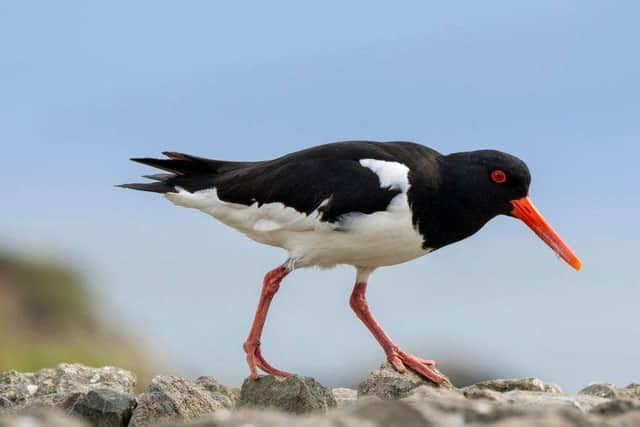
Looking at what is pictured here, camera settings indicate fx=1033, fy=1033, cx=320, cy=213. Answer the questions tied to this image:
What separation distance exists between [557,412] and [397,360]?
199 inches

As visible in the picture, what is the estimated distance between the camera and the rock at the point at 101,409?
8.06 m

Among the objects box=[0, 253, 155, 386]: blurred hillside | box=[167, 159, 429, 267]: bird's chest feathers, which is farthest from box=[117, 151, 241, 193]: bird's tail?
box=[0, 253, 155, 386]: blurred hillside

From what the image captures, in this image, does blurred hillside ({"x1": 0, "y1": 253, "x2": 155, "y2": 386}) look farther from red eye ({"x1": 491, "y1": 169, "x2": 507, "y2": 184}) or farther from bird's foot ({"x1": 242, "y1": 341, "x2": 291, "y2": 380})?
red eye ({"x1": 491, "y1": 169, "x2": 507, "y2": 184})

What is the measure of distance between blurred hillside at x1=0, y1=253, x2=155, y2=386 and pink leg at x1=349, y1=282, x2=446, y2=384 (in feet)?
32.2

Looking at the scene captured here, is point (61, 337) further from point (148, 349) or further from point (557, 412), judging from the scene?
point (557, 412)

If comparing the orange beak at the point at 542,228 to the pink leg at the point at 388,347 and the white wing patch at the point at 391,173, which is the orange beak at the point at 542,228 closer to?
the white wing patch at the point at 391,173

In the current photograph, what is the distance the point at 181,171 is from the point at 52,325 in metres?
13.6

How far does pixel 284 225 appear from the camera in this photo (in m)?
8.95

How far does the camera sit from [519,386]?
341 inches

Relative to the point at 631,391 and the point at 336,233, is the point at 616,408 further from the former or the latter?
the point at 336,233

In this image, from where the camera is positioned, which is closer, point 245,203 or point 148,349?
point 245,203

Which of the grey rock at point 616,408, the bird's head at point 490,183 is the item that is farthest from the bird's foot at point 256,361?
the grey rock at point 616,408

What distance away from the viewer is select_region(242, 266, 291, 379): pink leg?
8.98m

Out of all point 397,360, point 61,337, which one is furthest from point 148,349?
point 397,360
